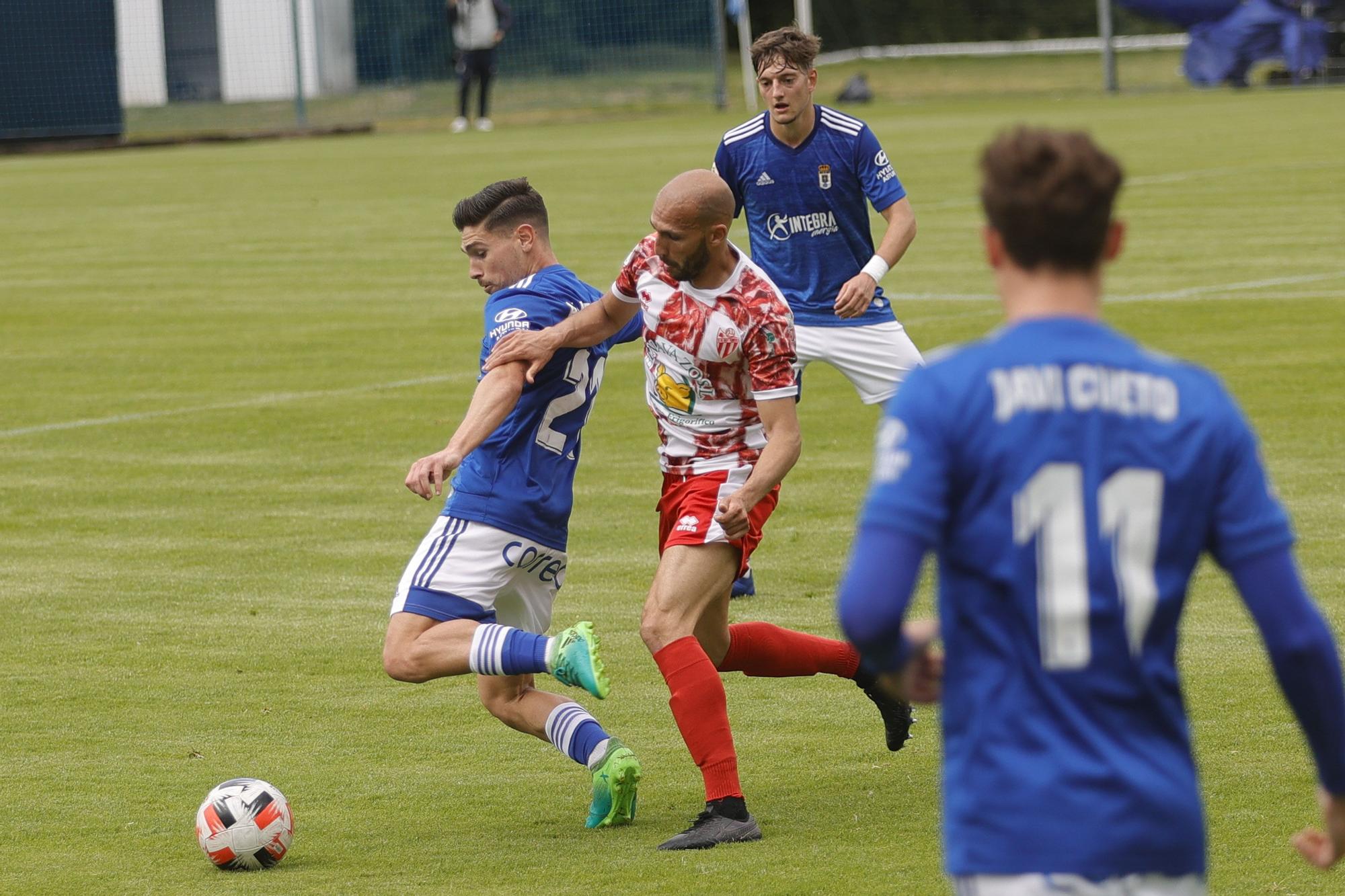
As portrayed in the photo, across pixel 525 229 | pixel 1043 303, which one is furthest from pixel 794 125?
pixel 1043 303

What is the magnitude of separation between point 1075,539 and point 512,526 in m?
3.29

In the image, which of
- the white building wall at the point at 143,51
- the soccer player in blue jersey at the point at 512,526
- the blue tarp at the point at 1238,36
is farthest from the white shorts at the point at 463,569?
the white building wall at the point at 143,51

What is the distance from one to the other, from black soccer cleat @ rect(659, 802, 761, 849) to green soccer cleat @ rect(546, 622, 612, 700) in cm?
47

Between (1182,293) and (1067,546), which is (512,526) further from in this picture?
(1182,293)

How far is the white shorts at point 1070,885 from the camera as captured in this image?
9.25 ft

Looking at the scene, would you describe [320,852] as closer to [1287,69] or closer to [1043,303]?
[1043,303]

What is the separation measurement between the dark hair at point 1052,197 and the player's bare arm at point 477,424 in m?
2.81

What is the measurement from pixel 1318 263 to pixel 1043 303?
1630 centimetres

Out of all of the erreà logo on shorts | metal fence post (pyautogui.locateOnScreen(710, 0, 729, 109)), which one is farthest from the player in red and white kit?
metal fence post (pyautogui.locateOnScreen(710, 0, 729, 109))

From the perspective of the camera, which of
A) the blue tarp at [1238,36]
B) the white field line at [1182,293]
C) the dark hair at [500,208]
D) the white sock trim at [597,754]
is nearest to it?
the white sock trim at [597,754]

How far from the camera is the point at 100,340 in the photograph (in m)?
16.7

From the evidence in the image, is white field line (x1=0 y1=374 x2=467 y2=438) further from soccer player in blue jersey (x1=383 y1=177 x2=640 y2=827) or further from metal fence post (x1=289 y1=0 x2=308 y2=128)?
metal fence post (x1=289 y1=0 x2=308 y2=128)

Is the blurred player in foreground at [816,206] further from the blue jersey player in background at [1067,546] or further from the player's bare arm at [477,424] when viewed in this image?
the blue jersey player in background at [1067,546]

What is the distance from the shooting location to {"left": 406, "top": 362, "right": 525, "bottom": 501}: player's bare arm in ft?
17.9
